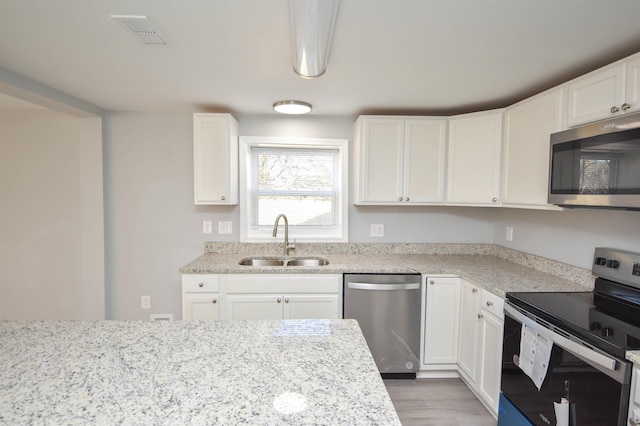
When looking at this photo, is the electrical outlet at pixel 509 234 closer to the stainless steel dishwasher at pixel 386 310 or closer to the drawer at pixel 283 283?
the stainless steel dishwasher at pixel 386 310

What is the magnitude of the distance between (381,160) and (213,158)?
148cm

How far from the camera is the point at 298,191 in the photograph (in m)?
2.90

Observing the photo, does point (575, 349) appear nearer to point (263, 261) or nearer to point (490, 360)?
point (490, 360)

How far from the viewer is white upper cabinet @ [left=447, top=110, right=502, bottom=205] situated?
7.61ft

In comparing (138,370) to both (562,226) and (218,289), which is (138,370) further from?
(562,226)

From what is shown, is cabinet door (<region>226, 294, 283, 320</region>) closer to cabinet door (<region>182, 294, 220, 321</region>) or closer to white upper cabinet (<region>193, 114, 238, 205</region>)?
cabinet door (<region>182, 294, 220, 321</region>)

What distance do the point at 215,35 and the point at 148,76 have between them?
2.58 ft

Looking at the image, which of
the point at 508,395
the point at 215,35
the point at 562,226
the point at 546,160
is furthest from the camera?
the point at 562,226

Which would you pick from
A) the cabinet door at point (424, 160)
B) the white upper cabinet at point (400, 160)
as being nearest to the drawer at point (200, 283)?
the white upper cabinet at point (400, 160)

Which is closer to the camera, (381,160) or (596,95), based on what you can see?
(596,95)

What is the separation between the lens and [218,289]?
2.25m

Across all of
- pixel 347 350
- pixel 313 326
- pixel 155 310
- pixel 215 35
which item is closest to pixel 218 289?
pixel 155 310

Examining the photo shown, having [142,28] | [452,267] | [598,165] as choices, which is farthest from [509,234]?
[142,28]

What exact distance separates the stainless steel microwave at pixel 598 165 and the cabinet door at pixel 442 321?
38.1 inches
